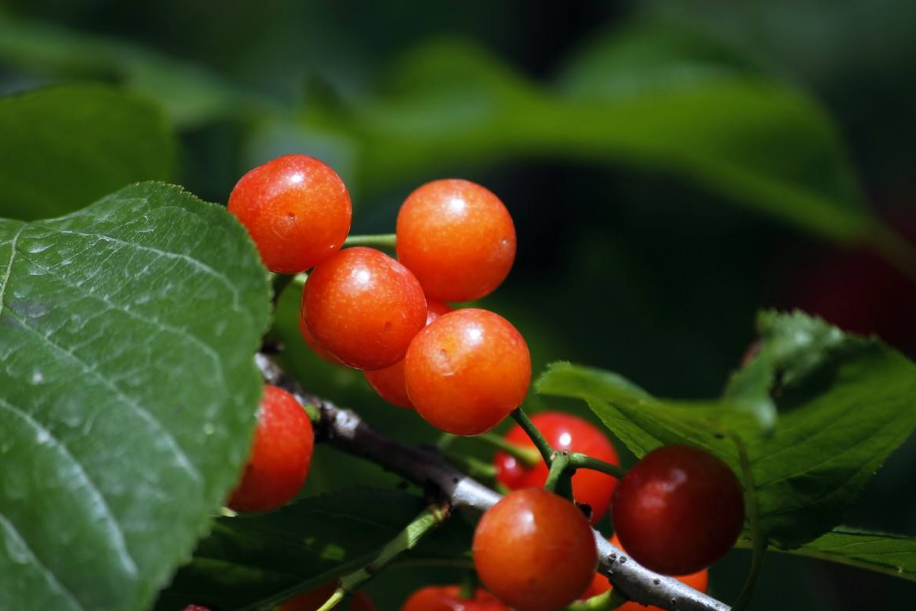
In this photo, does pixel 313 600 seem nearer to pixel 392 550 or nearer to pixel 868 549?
pixel 392 550

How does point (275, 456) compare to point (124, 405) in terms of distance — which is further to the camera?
point (275, 456)

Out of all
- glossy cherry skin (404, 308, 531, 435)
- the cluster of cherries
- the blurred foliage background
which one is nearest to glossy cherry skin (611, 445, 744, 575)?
the cluster of cherries

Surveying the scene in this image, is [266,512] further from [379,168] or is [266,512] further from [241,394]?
[379,168]

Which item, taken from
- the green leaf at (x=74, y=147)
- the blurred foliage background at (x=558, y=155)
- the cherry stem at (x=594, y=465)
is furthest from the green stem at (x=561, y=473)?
the green leaf at (x=74, y=147)

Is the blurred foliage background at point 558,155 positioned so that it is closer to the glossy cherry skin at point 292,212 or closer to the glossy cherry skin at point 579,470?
the glossy cherry skin at point 579,470

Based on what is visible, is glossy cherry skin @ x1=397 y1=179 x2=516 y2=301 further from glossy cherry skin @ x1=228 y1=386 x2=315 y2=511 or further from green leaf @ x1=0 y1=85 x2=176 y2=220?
green leaf @ x1=0 y1=85 x2=176 y2=220

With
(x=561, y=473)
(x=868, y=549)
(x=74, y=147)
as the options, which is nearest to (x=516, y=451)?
(x=561, y=473)
